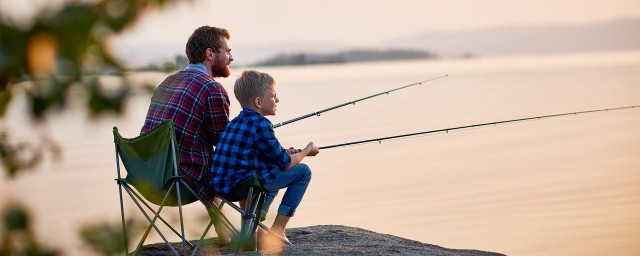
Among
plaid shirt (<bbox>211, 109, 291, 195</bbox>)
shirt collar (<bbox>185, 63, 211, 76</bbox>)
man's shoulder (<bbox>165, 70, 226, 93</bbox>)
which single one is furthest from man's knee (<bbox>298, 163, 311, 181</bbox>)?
shirt collar (<bbox>185, 63, 211, 76</bbox>)

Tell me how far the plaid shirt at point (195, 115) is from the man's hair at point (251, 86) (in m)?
Result: 0.21

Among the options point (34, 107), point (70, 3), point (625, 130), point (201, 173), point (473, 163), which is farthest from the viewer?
point (625, 130)

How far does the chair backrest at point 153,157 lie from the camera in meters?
4.16


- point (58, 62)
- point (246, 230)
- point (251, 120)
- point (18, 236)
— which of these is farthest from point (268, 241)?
point (58, 62)

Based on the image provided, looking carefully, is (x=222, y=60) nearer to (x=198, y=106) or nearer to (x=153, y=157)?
(x=198, y=106)

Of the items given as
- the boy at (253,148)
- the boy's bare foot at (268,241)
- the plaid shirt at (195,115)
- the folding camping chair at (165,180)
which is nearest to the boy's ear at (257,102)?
the boy at (253,148)

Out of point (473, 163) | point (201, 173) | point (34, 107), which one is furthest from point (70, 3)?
point (473, 163)

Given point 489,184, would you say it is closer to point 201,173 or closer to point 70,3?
point 201,173

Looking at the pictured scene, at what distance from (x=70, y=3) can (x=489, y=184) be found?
7.51m

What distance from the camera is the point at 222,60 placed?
471 cm

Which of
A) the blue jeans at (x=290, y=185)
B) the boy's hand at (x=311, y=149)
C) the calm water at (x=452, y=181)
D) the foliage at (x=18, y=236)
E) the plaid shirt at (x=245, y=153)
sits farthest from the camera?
the calm water at (x=452, y=181)

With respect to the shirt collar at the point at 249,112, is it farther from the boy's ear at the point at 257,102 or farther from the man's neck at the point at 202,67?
the man's neck at the point at 202,67

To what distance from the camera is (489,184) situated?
8.84 metres

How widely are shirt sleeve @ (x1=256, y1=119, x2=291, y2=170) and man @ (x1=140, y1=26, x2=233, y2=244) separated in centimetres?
28
